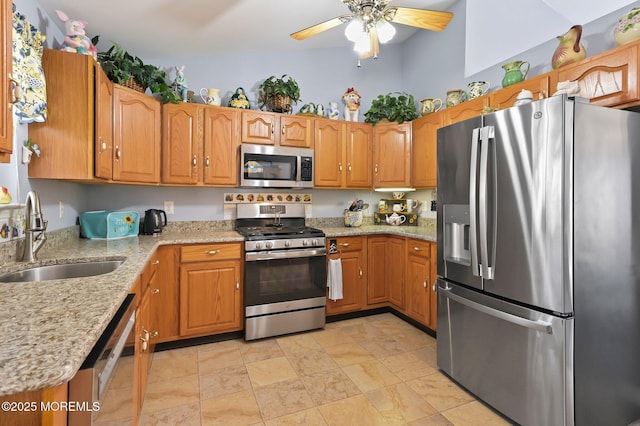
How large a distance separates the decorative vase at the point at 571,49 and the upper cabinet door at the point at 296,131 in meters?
2.03

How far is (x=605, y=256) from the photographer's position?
1.53 metres

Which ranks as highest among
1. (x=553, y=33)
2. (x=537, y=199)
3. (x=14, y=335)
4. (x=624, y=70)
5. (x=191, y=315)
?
(x=553, y=33)

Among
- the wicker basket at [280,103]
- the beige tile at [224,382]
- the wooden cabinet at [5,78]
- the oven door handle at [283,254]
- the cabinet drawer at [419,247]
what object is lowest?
the beige tile at [224,382]

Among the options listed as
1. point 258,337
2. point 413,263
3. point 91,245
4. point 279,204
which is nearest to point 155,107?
point 91,245

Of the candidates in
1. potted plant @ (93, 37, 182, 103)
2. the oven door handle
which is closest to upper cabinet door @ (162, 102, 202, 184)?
potted plant @ (93, 37, 182, 103)

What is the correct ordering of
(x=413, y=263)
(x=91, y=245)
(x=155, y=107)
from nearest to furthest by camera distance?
(x=91, y=245) → (x=155, y=107) → (x=413, y=263)

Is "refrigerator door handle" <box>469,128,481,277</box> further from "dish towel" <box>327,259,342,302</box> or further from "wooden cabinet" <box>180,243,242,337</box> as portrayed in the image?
"wooden cabinet" <box>180,243,242,337</box>

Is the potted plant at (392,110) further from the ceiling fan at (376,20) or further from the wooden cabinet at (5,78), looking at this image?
the wooden cabinet at (5,78)

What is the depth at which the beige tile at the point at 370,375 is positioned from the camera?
2059 mm

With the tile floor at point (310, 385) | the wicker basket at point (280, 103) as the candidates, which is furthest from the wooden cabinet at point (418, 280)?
the wicker basket at point (280, 103)

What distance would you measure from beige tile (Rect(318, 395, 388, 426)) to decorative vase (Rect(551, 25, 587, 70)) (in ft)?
8.17

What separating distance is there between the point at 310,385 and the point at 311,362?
0.29 meters

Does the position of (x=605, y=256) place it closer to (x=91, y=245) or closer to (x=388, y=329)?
(x=388, y=329)

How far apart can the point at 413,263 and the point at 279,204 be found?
59.0 inches
